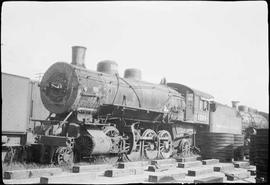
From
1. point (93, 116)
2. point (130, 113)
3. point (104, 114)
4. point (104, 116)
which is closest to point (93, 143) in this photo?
point (93, 116)

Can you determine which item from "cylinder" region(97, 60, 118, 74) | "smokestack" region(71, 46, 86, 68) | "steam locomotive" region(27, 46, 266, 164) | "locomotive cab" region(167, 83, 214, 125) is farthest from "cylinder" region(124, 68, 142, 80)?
"smokestack" region(71, 46, 86, 68)

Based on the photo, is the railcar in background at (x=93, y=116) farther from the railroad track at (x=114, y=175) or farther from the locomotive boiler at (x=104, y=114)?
the railroad track at (x=114, y=175)

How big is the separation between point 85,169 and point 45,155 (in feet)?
6.10

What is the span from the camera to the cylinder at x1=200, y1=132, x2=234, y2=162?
1503 centimetres

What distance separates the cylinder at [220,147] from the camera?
15031mm

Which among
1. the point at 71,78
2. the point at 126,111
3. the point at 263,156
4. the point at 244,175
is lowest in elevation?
the point at 244,175

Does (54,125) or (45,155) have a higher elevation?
(54,125)

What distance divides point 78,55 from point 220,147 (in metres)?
7.12

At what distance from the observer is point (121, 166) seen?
1041 cm

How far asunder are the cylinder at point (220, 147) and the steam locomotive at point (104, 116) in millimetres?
1155

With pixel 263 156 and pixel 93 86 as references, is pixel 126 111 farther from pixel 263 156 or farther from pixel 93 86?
pixel 263 156

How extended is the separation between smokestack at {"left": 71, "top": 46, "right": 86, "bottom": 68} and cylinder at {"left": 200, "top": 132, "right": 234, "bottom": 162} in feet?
21.6

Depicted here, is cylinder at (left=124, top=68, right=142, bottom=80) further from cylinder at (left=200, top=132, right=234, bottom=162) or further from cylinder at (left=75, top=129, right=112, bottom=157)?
cylinder at (left=75, top=129, right=112, bottom=157)

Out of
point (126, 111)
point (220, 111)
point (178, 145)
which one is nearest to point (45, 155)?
point (126, 111)
